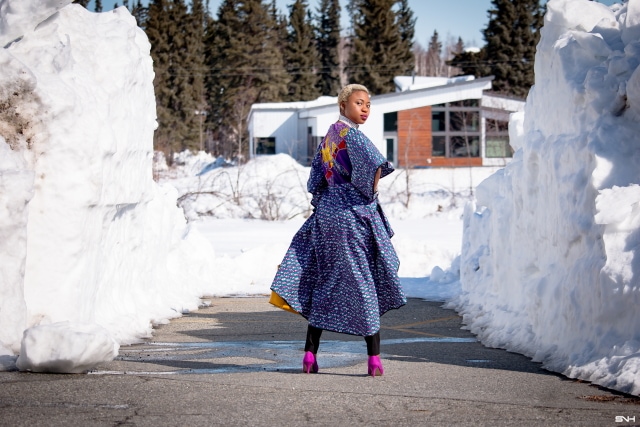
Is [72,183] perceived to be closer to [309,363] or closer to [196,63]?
[309,363]

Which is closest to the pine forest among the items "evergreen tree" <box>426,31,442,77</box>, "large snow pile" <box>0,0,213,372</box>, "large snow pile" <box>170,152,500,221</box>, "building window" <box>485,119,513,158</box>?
"building window" <box>485,119,513,158</box>

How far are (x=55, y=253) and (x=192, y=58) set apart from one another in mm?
60900

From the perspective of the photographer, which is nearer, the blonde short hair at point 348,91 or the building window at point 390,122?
the blonde short hair at point 348,91

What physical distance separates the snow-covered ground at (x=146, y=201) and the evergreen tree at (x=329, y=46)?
6726 centimetres

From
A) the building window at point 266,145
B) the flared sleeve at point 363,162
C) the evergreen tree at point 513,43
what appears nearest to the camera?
the flared sleeve at point 363,162

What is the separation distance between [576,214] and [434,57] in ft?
368

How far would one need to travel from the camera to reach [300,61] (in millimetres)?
74875

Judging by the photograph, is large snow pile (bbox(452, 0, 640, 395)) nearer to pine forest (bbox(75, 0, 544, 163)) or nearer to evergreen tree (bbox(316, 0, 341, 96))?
pine forest (bbox(75, 0, 544, 163))

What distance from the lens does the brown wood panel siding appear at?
48.8 m

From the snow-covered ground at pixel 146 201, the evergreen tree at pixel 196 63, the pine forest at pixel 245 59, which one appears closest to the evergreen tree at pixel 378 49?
the pine forest at pixel 245 59

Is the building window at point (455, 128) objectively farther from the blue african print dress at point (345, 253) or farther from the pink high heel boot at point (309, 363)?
the pink high heel boot at point (309, 363)

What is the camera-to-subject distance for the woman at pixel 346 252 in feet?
21.9

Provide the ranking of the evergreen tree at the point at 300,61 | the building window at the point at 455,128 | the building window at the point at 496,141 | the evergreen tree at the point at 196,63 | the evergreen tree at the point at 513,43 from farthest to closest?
the evergreen tree at the point at 300,61
the evergreen tree at the point at 196,63
the evergreen tree at the point at 513,43
the building window at the point at 496,141
the building window at the point at 455,128

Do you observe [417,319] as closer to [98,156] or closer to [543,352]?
[543,352]
